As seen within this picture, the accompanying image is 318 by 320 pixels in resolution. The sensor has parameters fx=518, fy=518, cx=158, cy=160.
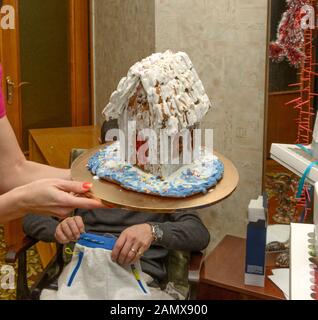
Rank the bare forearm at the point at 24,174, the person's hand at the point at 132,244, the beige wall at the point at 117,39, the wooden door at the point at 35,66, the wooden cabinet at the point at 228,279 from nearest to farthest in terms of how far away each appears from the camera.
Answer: the bare forearm at the point at 24,174
the person's hand at the point at 132,244
the wooden cabinet at the point at 228,279
the beige wall at the point at 117,39
the wooden door at the point at 35,66

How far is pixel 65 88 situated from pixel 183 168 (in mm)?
2192

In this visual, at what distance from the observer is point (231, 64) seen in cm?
224

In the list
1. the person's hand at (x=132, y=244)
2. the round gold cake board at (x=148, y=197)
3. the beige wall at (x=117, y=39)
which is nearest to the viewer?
the round gold cake board at (x=148, y=197)

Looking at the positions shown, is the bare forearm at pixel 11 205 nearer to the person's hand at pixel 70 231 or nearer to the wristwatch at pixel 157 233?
the person's hand at pixel 70 231

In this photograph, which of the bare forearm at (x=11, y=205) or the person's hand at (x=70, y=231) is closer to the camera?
the bare forearm at (x=11, y=205)

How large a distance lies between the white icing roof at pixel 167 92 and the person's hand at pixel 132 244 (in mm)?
559

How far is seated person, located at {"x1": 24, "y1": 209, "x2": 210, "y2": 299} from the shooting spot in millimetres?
1747

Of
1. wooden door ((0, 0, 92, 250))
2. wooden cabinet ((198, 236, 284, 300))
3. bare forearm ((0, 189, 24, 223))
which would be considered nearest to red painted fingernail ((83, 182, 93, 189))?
bare forearm ((0, 189, 24, 223))

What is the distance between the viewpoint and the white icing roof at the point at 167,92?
121 cm

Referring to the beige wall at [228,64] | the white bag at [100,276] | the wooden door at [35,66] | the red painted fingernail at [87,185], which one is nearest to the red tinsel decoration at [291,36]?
the beige wall at [228,64]

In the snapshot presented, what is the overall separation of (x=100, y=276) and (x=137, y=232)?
20 cm

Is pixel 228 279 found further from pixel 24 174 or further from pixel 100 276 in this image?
pixel 24 174

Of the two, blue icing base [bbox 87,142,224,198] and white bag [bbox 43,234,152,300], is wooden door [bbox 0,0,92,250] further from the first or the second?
blue icing base [bbox 87,142,224,198]
